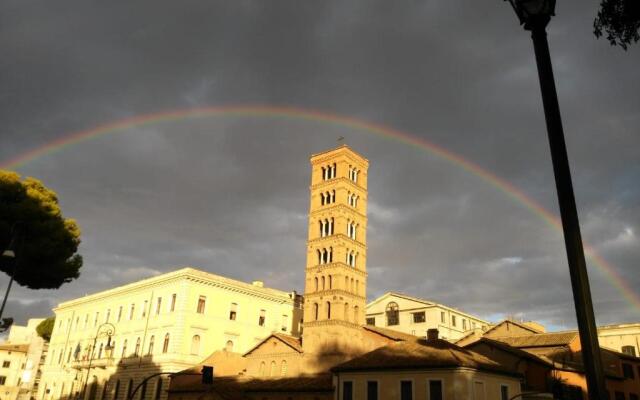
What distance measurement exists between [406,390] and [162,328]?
33112 mm

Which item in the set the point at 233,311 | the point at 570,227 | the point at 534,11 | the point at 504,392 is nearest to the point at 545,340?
the point at 504,392

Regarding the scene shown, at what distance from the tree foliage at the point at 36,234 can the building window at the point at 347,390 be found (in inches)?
862

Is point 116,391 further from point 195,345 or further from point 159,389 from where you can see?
point 195,345

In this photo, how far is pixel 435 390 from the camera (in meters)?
33.6

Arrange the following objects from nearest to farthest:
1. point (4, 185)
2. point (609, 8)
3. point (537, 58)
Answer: point (537, 58) < point (609, 8) < point (4, 185)

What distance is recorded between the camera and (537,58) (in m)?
5.02

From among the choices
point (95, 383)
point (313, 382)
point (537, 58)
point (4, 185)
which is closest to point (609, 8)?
point (537, 58)

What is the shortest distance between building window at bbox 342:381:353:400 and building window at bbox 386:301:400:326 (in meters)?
40.1

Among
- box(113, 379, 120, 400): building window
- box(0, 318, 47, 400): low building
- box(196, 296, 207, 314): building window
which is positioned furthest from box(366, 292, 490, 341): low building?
box(0, 318, 47, 400): low building

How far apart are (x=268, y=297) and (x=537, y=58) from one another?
63.3 meters

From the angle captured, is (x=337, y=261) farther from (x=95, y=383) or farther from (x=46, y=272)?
(x=95, y=383)

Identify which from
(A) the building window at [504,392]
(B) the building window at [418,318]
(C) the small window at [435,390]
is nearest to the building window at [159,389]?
(C) the small window at [435,390]

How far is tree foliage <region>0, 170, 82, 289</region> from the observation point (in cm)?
3039

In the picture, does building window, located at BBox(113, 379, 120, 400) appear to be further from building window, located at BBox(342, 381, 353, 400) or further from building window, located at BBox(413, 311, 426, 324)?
building window, located at BBox(413, 311, 426, 324)
